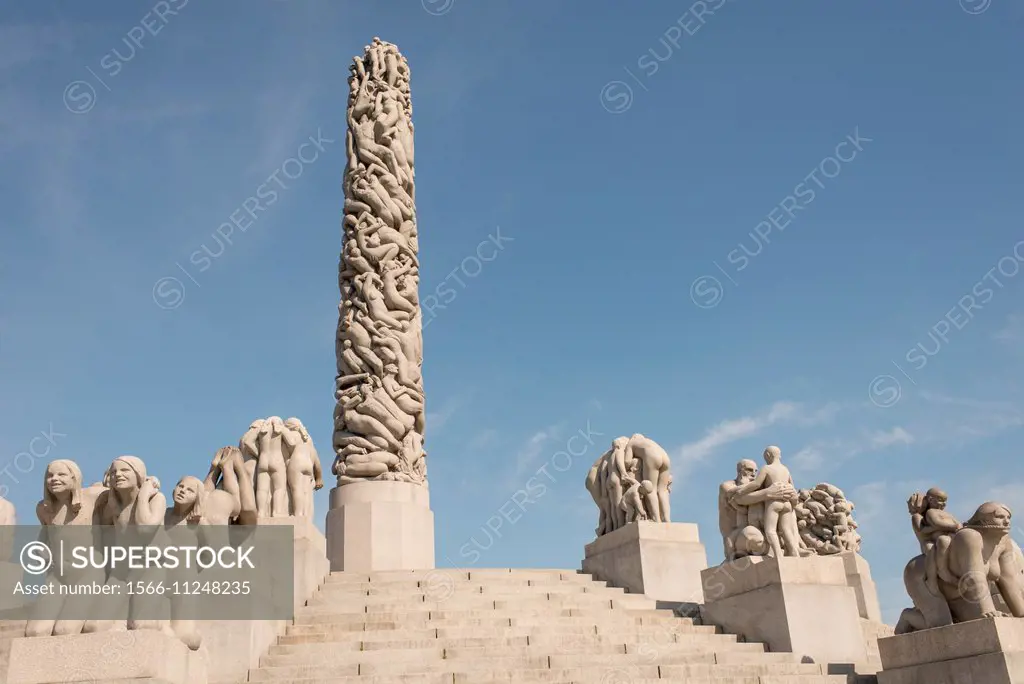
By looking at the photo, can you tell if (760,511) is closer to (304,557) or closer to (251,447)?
(304,557)

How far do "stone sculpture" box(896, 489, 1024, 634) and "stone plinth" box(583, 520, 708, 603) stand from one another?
363 centimetres

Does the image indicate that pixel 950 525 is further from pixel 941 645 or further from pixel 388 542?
pixel 388 542

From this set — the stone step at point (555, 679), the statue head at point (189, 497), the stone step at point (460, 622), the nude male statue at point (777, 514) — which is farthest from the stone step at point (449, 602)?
the statue head at point (189, 497)

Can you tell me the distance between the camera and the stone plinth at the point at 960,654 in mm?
7383

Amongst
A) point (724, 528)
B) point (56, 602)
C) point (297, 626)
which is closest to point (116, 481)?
point (56, 602)

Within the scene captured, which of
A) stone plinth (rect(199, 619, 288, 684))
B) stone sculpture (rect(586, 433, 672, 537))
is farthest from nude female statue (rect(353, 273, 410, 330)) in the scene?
stone plinth (rect(199, 619, 288, 684))

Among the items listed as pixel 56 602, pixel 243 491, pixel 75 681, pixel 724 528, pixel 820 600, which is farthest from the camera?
pixel 724 528

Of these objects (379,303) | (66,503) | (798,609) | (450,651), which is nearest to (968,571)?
(798,609)

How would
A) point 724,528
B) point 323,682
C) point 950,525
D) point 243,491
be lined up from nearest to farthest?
point 323,682, point 950,525, point 243,491, point 724,528

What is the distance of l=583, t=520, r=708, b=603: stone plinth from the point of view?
455 inches

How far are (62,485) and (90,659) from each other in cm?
147

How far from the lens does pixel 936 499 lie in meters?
8.53

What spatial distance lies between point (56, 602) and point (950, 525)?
25.2ft

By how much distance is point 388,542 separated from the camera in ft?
46.4
